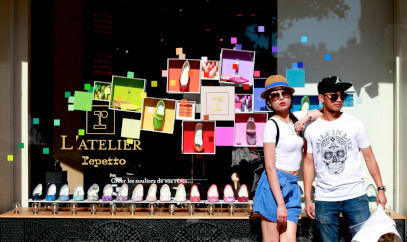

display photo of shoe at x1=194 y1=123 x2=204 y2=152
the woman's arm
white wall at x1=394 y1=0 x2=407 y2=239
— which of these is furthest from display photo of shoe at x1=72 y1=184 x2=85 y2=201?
white wall at x1=394 y1=0 x2=407 y2=239

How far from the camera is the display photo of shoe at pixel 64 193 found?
16.4ft

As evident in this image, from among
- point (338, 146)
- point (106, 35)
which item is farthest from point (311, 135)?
point (106, 35)

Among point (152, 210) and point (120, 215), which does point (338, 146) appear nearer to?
point (152, 210)

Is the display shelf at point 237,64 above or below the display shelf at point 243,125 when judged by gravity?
above

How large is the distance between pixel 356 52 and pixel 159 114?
232 cm

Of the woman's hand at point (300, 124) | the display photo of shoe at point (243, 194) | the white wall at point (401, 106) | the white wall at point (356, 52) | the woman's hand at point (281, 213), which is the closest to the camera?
the woman's hand at point (281, 213)

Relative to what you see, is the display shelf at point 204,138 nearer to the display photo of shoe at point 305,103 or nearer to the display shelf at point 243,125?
the display shelf at point 243,125

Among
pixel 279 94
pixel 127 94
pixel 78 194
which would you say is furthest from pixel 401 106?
pixel 78 194

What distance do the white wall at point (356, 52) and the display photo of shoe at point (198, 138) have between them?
3.78 feet

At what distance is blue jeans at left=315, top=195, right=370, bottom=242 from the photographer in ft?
12.1

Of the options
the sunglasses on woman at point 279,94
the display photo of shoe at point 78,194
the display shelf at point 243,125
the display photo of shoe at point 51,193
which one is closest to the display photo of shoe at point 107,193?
the display photo of shoe at point 78,194

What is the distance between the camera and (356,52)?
5.05 metres

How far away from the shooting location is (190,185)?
16.7 ft

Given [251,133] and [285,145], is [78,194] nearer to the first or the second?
[251,133]
